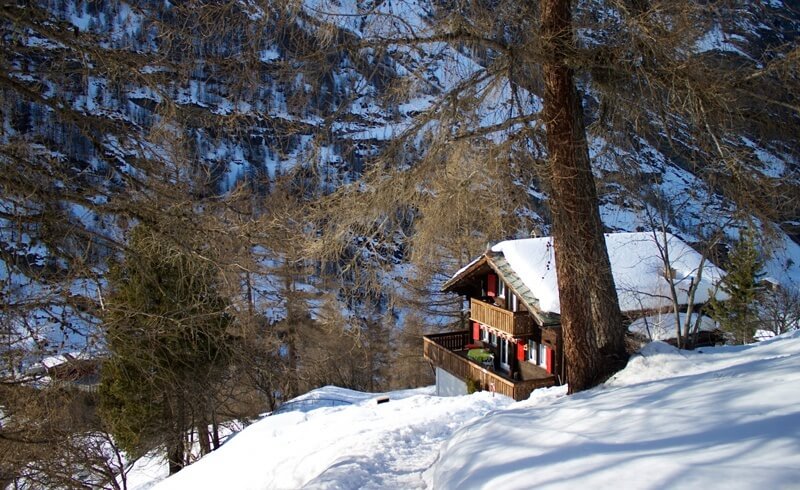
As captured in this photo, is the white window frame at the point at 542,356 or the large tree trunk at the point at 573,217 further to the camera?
the white window frame at the point at 542,356

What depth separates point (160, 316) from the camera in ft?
11.6

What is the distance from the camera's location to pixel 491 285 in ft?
62.0

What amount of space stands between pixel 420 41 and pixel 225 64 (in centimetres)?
175

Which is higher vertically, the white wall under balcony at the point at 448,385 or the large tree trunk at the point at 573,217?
the large tree trunk at the point at 573,217

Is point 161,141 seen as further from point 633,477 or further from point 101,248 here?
point 633,477

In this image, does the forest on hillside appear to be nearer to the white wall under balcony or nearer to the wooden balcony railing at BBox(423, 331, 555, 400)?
the wooden balcony railing at BBox(423, 331, 555, 400)

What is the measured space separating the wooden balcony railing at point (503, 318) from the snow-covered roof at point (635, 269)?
165 cm

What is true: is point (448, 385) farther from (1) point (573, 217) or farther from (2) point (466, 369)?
(1) point (573, 217)

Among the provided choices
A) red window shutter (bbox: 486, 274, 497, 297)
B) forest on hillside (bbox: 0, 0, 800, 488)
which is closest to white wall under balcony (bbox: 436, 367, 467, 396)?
red window shutter (bbox: 486, 274, 497, 297)

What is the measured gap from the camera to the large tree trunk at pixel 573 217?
15.7 feet

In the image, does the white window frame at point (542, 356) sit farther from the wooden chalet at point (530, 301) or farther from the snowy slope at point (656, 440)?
the snowy slope at point (656, 440)

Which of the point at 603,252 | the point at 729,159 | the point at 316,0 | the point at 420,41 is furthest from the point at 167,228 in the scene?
the point at 729,159

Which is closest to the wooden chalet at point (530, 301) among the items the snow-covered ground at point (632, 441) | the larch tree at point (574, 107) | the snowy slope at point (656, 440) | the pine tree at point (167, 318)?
the larch tree at point (574, 107)

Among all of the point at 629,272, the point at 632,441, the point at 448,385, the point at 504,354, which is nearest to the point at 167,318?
the point at 632,441
